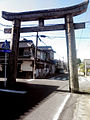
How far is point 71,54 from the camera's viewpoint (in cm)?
783

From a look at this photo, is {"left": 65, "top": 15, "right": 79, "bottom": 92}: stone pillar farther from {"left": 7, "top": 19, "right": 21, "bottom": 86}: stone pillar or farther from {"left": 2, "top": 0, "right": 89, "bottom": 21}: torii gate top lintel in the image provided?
Result: {"left": 7, "top": 19, "right": 21, "bottom": 86}: stone pillar

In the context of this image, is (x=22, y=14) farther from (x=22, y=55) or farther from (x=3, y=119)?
(x=22, y=55)

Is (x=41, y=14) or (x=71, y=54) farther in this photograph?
(x=41, y=14)

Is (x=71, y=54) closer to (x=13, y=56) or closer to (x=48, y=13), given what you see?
(x=48, y=13)

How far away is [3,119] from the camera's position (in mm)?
3600

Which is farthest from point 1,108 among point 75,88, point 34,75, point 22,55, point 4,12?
point 22,55

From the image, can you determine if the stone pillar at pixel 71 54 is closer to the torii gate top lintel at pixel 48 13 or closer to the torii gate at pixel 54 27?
the torii gate at pixel 54 27

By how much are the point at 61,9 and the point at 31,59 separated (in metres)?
11.0

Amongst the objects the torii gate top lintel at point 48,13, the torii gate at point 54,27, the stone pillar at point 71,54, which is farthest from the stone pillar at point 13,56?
the stone pillar at point 71,54

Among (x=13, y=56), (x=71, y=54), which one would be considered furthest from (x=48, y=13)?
(x=13, y=56)

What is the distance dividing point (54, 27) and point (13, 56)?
4.14 meters

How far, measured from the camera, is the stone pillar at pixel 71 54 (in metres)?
7.72

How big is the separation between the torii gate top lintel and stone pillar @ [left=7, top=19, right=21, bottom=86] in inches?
22.3

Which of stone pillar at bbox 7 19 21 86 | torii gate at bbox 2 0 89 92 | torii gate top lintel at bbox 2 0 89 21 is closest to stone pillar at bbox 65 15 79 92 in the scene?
torii gate at bbox 2 0 89 92
